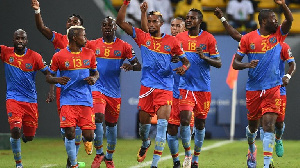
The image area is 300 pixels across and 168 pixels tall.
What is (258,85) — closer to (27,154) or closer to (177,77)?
(177,77)

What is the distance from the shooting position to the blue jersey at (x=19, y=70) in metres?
12.1

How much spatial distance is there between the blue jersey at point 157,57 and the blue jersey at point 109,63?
0.73m

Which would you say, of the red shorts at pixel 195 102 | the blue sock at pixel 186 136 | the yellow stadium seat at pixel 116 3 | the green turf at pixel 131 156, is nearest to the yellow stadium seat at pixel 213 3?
the yellow stadium seat at pixel 116 3

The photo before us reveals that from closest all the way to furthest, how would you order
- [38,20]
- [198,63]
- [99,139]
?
[99,139] < [198,63] < [38,20]

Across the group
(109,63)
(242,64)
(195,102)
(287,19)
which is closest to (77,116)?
(109,63)

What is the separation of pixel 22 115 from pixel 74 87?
6.77 ft

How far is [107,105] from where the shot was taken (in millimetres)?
12148

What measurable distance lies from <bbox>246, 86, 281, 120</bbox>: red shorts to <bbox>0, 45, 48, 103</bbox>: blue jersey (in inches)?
144

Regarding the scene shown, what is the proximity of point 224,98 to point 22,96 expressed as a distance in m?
9.83

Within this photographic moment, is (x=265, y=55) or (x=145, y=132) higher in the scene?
(x=265, y=55)

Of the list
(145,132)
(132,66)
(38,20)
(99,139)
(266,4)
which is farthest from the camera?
(266,4)

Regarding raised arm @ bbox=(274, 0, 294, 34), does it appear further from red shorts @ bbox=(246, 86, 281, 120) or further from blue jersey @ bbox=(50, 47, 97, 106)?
blue jersey @ bbox=(50, 47, 97, 106)

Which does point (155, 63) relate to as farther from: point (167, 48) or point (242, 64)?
point (242, 64)

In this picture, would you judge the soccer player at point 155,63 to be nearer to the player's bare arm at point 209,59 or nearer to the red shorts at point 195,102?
the player's bare arm at point 209,59
